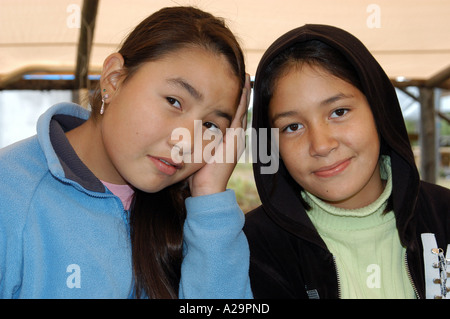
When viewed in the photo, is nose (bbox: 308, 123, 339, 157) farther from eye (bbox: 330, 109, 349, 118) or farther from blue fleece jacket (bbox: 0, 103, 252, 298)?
blue fleece jacket (bbox: 0, 103, 252, 298)

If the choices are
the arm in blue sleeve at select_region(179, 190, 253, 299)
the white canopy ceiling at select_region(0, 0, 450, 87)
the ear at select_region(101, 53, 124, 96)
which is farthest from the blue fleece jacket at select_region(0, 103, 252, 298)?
the white canopy ceiling at select_region(0, 0, 450, 87)

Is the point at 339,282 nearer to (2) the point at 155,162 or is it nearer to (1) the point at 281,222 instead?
(1) the point at 281,222

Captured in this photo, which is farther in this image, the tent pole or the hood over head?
the tent pole

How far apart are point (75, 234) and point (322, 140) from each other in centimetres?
60

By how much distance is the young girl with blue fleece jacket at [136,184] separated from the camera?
922mm

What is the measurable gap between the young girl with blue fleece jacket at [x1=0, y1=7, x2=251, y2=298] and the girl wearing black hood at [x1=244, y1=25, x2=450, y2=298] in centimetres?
12

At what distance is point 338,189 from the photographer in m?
1.10

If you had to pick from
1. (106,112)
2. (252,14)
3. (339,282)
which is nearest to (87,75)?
(252,14)

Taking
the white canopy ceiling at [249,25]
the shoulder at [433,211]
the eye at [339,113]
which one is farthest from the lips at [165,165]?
the white canopy ceiling at [249,25]

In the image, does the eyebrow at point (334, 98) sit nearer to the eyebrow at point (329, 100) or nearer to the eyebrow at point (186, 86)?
the eyebrow at point (329, 100)

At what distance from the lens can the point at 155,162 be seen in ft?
3.25

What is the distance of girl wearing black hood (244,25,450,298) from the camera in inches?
42.6

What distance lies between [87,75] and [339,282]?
190 cm
